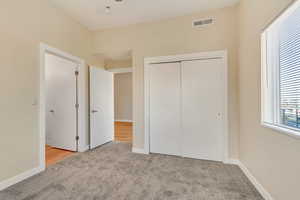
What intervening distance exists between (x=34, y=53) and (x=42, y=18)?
2.23ft

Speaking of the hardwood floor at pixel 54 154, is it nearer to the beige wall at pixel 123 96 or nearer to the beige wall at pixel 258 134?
the beige wall at pixel 258 134

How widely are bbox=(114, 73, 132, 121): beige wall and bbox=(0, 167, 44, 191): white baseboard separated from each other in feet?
17.4

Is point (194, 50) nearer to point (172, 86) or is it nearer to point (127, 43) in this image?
point (172, 86)

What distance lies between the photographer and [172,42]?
305cm

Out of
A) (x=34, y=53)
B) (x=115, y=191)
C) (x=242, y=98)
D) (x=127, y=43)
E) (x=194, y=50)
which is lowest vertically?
(x=115, y=191)

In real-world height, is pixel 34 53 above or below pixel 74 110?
above

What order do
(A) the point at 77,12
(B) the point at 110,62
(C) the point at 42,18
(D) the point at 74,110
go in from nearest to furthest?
(C) the point at 42,18
(A) the point at 77,12
(D) the point at 74,110
(B) the point at 110,62

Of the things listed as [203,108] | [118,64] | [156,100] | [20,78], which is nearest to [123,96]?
[118,64]

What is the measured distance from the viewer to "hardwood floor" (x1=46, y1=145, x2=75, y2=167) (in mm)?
2785

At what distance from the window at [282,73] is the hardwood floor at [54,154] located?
3.61 m

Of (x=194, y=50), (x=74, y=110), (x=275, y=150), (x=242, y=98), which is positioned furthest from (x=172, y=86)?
(x=74, y=110)

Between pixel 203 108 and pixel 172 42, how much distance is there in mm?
1546

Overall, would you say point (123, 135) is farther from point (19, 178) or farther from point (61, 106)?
point (19, 178)

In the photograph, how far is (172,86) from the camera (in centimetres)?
307
